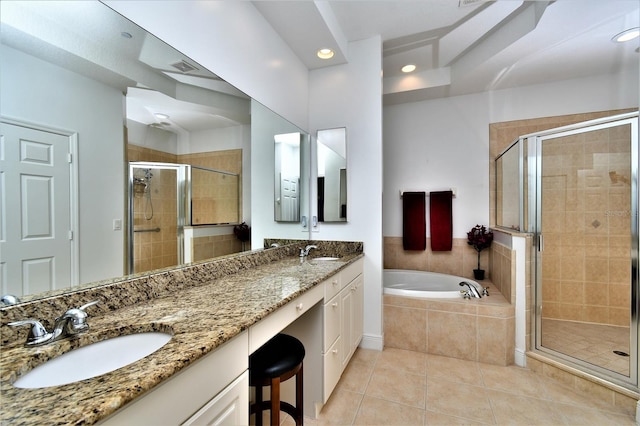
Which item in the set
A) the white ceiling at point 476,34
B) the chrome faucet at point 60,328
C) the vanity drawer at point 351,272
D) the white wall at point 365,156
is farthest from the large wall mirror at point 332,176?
the chrome faucet at point 60,328

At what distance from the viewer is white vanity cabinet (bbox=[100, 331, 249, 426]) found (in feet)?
1.97

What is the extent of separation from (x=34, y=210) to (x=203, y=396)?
0.74m

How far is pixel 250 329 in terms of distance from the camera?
97cm

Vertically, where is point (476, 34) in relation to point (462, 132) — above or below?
above

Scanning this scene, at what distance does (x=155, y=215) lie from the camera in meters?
1.22

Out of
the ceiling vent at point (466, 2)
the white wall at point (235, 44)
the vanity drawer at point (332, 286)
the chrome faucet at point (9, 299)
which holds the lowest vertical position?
the vanity drawer at point (332, 286)

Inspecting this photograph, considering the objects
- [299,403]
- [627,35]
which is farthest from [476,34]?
[299,403]

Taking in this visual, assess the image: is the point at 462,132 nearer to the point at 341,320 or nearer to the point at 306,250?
the point at 306,250

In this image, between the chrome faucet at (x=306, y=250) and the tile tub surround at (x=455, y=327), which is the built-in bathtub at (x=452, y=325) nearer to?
the tile tub surround at (x=455, y=327)

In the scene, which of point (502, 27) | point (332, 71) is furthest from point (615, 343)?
point (332, 71)

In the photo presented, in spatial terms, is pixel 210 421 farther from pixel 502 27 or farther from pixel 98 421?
pixel 502 27

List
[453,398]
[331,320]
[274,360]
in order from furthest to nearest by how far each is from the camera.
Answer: [453,398] → [331,320] → [274,360]

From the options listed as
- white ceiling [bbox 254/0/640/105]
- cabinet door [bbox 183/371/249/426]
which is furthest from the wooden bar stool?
white ceiling [bbox 254/0/640/105]

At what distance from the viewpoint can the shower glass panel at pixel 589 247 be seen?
6.17 feet
